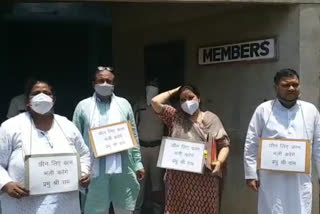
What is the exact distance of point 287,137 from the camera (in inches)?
223

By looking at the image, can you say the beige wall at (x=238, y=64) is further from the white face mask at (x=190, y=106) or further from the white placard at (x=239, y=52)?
the white face mask at (x=190, y=106)

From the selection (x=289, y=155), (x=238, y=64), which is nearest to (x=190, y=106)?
(x=289, y=155)

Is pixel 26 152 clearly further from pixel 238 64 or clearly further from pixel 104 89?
pixel 238 64

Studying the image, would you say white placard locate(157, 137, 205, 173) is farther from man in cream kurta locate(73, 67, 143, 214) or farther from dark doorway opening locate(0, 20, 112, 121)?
dark doorway opening locate(0, 20, 112, 121)

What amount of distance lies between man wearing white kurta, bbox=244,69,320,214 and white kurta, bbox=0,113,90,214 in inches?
64.0

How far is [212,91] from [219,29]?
0.76 metres

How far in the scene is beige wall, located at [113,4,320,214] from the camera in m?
7.07

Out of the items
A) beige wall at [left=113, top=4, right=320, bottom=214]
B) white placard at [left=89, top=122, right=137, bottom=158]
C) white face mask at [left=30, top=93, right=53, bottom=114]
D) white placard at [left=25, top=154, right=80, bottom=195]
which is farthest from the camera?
beige wall at [left=113, top=4, right=320, bottom=214]

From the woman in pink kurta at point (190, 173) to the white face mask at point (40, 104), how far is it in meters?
1.44

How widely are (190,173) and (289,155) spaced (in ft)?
3.10

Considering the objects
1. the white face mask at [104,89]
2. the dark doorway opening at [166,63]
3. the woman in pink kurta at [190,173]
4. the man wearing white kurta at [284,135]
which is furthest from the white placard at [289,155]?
the dark doorway opening at [166,63]

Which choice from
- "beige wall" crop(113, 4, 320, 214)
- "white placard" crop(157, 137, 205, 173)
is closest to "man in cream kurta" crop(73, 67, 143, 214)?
"white placard" crop(157, 137, 205, 173)

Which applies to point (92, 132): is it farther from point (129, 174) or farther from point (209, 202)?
point (209, 202)

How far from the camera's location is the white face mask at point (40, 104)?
196 inches
